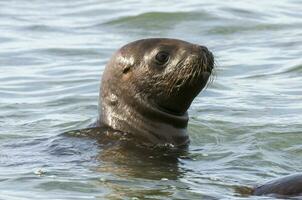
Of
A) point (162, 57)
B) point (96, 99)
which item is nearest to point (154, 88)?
point (162, 57)

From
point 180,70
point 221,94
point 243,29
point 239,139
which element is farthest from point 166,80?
point 243,29

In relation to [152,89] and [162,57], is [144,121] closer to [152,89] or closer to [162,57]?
[152,89]

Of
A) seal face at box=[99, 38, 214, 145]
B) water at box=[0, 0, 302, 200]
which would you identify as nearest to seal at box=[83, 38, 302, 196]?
seal face at box=[99, 38, 214, 145]

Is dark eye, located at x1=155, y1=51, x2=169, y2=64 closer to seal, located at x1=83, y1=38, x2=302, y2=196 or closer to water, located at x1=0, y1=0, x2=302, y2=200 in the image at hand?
seal, located at x1=83, y1=38, x2=302, y2=196

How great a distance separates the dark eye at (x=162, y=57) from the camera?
10.1 metres

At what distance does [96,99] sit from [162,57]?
10.3ft

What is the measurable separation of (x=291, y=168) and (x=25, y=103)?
4.42 metres

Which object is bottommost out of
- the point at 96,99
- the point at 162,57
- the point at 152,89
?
the point at 96,99

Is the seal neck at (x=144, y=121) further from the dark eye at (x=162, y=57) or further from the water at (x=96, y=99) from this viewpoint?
the dark eye at (x=162, y=57)

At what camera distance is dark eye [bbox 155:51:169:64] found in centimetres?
1011

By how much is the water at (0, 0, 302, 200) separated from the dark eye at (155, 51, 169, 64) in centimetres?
82

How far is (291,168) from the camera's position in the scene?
944cm

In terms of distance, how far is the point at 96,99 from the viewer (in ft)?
43.2

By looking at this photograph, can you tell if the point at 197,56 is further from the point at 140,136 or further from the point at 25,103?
the point at 25,103
